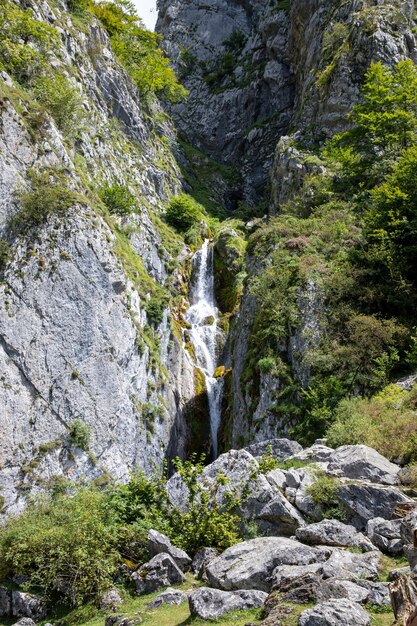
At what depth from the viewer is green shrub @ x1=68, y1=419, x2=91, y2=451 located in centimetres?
1955

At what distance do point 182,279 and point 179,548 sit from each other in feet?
75.4

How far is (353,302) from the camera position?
1958 cm

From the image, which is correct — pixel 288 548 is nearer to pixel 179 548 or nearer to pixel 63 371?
pixel 179 548

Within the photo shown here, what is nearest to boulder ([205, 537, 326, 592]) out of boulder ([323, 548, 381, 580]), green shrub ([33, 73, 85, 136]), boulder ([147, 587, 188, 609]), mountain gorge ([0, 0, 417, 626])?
mountain gorge ([0, 0, 417, 626])

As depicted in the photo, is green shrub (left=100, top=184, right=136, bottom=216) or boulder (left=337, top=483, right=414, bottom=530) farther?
green shrub (left=100, top=184, right=136, bottom=216)

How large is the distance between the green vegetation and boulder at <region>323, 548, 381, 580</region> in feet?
13.3

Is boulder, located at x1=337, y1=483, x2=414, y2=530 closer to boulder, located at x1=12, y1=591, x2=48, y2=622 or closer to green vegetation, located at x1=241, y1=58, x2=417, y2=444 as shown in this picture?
green vegetation, located at x1=241, y1=58, x2=417, y2=444

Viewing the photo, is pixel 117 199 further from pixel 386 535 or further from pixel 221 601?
pixel 221 601

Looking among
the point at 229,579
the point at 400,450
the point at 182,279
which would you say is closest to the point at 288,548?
the point at 229,579

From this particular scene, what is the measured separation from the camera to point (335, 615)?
567 centimetres

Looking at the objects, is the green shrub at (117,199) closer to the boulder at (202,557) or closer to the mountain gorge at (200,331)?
the mountain gorge at (200,331)

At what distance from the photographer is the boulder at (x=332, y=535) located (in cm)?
871

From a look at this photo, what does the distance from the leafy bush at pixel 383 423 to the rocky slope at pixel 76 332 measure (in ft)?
32.9

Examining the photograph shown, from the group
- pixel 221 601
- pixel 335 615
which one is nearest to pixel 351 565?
pixel 335 615
